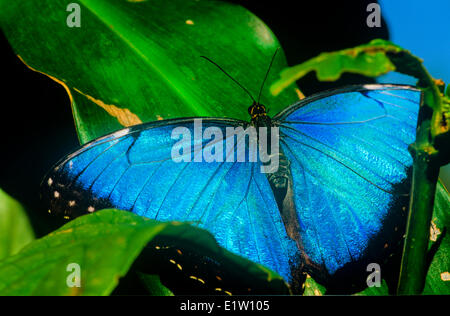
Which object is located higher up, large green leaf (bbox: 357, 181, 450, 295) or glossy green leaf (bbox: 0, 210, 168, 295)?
glossy green leaf (bbox: 0, 210, 168, 295)

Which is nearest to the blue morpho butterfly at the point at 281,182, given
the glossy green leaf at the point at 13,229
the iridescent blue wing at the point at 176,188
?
the iridescent blue wing at the point at 176,188

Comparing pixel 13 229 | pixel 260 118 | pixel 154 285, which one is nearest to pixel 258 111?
pixel 260 118

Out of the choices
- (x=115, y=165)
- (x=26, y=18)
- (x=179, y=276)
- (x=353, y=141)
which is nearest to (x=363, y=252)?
(x=353, y=141)

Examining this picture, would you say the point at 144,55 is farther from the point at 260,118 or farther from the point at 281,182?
the point at 281,182

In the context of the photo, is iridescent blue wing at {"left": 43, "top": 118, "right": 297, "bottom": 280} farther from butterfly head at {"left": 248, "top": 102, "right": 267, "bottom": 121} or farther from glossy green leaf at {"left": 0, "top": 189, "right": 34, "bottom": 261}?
glossy green leaf at {"left": 0, "top": 189, "right": 34, "bottom": 261}

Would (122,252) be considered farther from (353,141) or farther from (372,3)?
(372,3)

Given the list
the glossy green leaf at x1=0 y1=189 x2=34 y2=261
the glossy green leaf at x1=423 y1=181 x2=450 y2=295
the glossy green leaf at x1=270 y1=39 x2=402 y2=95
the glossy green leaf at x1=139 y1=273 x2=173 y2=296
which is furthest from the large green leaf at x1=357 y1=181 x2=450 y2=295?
the glossy green leaf at x1=0 y1=189 x2=34 y2=261
